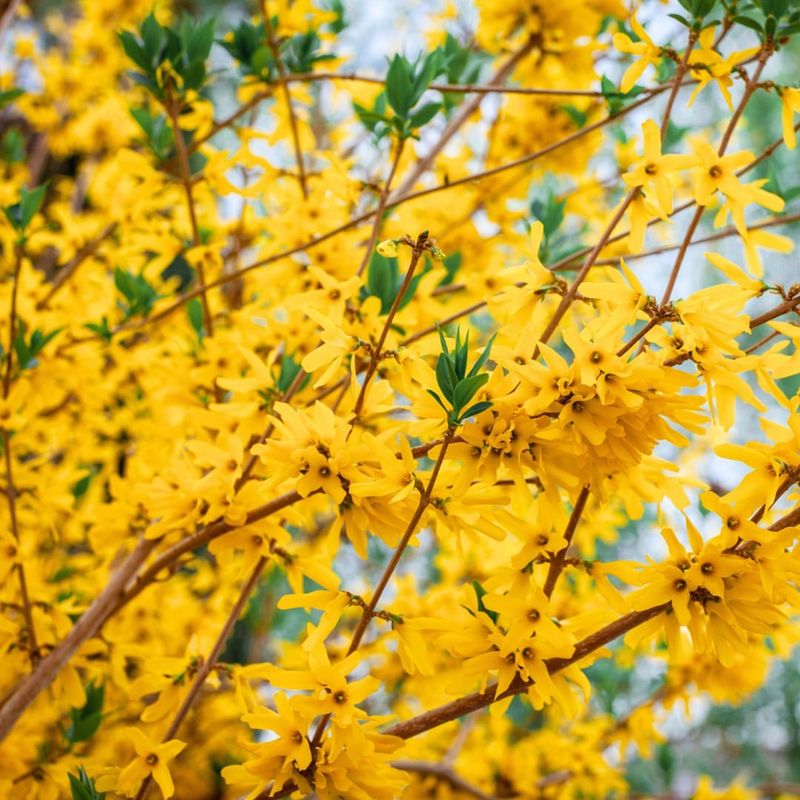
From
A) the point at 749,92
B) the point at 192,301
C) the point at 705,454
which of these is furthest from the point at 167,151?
the point at 705,454

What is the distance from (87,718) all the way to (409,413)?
0.67m

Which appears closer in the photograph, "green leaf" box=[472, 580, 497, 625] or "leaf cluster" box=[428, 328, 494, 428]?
"leaf cluster" box=[428, 328, 494, 428]

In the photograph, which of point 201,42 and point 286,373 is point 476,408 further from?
point 201,42

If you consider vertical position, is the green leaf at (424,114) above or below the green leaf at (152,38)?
below

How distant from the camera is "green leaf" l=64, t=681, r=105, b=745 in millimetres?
1100

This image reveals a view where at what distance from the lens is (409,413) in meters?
1.39

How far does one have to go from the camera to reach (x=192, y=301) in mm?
1374

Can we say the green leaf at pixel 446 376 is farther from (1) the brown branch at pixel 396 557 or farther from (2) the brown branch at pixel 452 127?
(2) the brown branch at pixel 452 127

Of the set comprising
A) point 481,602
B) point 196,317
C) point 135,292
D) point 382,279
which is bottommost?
point 481,602

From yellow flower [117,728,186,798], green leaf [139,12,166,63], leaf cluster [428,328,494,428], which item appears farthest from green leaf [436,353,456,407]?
green leaf [139,12,166,63]

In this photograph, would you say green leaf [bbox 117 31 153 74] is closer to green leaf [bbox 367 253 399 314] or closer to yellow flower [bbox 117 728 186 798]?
green leaf [bbox 367 253 399 314]

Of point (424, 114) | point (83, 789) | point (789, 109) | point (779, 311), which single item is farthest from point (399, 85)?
point (83, 789)

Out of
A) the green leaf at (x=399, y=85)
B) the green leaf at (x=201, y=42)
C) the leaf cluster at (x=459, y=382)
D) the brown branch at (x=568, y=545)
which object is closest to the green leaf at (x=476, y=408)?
the leaf cluster at (x=459, y=382)

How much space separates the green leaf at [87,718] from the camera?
1100 mm
